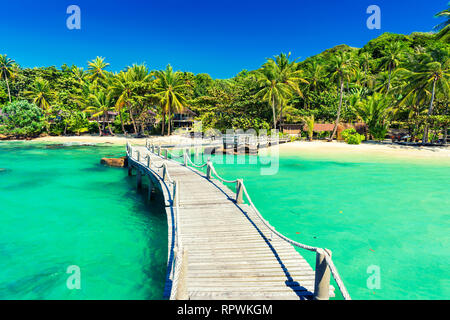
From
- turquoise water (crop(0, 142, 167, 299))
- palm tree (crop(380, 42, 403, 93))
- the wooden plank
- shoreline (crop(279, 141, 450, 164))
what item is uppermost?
palm tree (crop(380, 42, 403, 93))

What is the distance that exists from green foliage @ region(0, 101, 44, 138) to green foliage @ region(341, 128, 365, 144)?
5591 centimetres

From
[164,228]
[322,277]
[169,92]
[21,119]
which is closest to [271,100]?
[169,92]

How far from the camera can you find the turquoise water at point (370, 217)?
7.16 m

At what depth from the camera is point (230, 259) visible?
554cm

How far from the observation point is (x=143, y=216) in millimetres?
11844

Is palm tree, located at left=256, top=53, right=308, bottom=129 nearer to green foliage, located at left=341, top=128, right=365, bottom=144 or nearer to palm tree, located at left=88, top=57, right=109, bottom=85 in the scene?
green foliage, located at left=341, top=128, right=365, bottom=144

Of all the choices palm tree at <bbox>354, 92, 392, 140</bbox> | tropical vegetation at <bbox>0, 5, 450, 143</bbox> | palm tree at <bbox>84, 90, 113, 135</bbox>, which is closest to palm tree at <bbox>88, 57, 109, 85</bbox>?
tropical vegetation at <bbox>0, 5, 450, 143</bbox>

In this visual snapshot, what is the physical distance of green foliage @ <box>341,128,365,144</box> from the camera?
3716 centimetres

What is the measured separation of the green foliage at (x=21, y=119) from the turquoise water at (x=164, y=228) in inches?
1170

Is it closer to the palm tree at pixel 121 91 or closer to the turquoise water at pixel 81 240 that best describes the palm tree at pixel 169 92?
the palm tree at pixel 121 91

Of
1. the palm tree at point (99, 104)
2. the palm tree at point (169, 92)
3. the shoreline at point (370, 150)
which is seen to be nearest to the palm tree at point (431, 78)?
the shoreline at point (370, 150)
